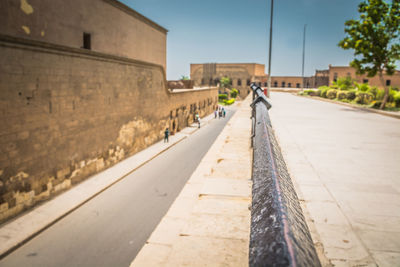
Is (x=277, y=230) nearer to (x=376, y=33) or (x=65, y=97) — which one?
(x=65, y=97)

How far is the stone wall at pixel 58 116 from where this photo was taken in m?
6.83

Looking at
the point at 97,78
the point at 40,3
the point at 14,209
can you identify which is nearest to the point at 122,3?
the point at 40,3

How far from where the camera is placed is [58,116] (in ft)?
27.8

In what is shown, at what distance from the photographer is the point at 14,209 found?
691 cm

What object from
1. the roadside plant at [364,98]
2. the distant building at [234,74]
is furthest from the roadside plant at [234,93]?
the roadside plant at [364,98]

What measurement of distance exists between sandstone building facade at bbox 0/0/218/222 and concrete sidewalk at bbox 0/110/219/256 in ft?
1.00

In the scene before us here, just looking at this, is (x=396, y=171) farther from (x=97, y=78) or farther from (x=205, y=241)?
(x=97, y=78)

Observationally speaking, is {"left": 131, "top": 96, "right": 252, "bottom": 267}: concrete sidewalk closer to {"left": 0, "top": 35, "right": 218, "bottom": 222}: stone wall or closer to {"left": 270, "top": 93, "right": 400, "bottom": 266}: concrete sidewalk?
{"left": 270, "top": 93, "right": 400, "bottom": 266}: concrete sidewalk

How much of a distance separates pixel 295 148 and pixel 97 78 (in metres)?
8.02

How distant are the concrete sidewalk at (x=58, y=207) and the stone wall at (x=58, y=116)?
288mm

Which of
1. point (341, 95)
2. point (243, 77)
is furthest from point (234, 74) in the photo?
point (341, 95)

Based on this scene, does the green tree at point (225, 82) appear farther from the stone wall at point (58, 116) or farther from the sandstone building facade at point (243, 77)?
the stone wall at point (58, 116)

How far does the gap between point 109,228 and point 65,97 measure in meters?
4.57

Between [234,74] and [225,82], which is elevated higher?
[234,74]
